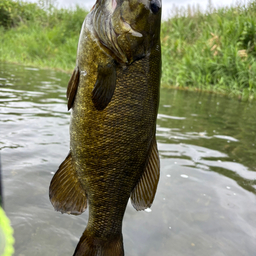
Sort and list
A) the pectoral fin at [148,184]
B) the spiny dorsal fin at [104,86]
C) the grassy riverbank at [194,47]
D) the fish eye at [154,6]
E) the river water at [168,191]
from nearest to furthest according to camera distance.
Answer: the spiny dorsal fin at [104,86]
the fish eye at [154,6]
the pectoral fin at [148,184]
the river water at [168,191]
the grassy riverbank at [194,47]

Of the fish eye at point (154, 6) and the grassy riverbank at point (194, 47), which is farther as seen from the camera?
the grassy riverbank at point (194, 47)

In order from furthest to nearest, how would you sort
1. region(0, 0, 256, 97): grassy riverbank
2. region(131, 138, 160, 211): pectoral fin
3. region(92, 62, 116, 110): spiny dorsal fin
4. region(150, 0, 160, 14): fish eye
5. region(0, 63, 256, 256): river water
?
region(0, 0, 256, 97): grassy riverbank < region(0, 63, 256, 256): river water < region(131, 138, 160, 211): pectoral fin < region(150, 0, 160, 14): fish eye < region(92, 62, 116, 110): spiny dorsal fin

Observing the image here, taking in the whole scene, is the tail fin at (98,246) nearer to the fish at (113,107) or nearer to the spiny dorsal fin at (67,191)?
the fish at (113,107)

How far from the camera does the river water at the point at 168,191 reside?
2051mm

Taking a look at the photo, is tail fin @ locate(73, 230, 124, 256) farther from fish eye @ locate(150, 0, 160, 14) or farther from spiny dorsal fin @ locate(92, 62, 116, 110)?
fish eye @ locate(150, 0, 160, 14)

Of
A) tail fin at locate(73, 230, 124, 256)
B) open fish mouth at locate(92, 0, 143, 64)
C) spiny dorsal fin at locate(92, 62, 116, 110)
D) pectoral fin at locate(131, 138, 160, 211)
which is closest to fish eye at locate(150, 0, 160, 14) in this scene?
open fish mouth at locate(92, 0, 143, 64)

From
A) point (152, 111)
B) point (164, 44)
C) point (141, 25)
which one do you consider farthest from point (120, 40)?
point (164, 44)

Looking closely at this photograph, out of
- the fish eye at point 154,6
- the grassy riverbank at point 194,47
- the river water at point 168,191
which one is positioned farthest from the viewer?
the grassy riverbank at point 194,47

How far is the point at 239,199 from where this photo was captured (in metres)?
2.76

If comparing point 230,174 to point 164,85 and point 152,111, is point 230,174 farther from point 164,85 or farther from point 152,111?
point 164,85

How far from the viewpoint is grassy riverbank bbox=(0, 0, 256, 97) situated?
1028 cm

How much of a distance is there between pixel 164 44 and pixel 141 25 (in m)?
12.6

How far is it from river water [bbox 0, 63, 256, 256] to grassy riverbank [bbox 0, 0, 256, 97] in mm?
5555

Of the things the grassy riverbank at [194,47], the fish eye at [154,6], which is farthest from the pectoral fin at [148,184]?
the grassy riverbank at [194,47]
